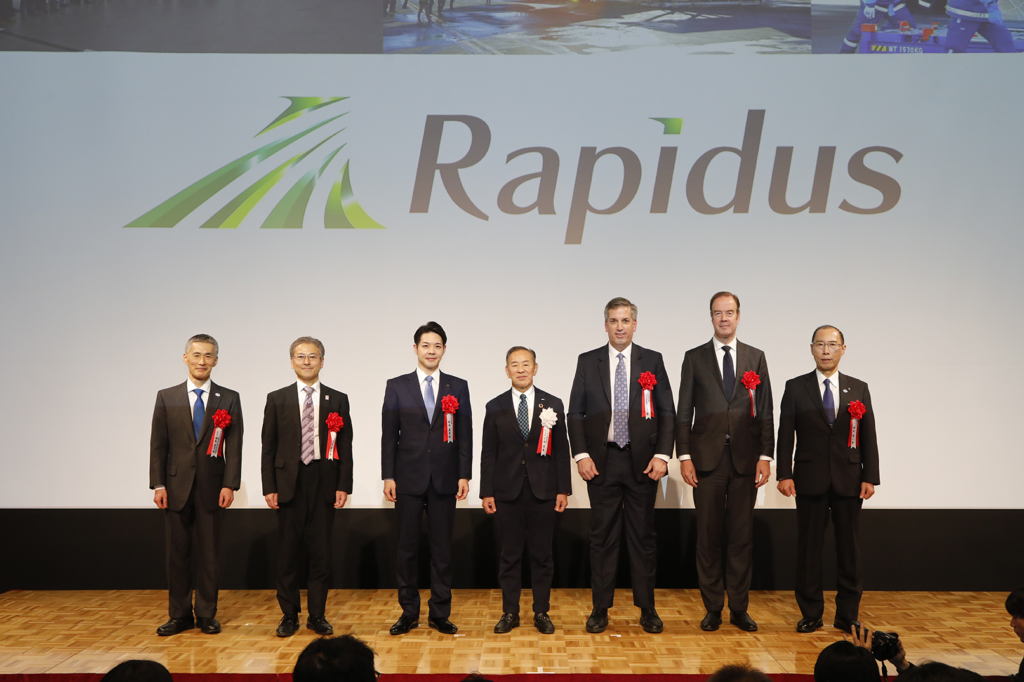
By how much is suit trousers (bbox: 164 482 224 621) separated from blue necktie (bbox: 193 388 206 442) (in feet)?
0.95

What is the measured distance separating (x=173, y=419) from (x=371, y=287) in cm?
143

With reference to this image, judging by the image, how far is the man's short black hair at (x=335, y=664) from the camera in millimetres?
1540

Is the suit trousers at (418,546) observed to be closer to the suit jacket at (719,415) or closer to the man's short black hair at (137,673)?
the suit jacket at (719,415)

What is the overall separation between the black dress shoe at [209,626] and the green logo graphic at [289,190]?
7.61 feet

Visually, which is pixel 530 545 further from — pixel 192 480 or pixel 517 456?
pixel 192 480

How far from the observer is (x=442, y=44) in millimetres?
4746

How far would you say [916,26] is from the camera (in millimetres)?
4699

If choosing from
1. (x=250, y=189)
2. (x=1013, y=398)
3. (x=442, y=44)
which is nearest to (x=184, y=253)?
(x=250, y=189)

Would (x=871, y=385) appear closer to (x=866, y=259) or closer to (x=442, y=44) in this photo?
(x=866, y=259)

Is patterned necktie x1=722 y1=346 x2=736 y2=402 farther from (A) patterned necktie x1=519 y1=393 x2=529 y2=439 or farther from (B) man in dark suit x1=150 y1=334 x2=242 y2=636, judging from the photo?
(B) man in dark suit x1=150 y1=334 x2=242 y2=636

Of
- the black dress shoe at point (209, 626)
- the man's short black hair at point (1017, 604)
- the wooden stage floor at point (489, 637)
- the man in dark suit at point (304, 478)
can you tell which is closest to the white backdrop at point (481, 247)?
the wooden stage floor at point (489, 637)

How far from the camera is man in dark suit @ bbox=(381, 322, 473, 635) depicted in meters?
3.70

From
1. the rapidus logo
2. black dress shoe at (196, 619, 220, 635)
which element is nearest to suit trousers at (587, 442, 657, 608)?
the rapidus logo

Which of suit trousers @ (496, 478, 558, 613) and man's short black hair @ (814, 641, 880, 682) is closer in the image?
man's short black hair @ (814, 641, 880, 682)
